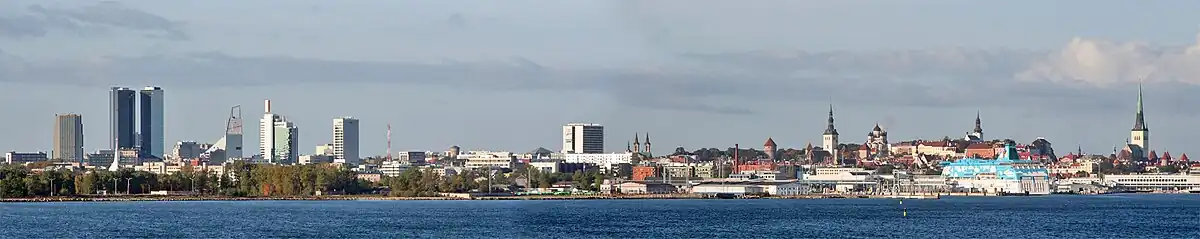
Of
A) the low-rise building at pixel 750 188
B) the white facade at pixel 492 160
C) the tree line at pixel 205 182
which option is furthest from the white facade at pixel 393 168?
the tree line at pixel 205 182

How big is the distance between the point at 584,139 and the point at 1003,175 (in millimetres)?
63172

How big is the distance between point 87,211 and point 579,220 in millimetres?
21366

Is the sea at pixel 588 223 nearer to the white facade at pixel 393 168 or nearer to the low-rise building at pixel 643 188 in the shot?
the low-rise building at pixel 643 188

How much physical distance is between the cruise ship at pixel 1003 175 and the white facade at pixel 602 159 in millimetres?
34671

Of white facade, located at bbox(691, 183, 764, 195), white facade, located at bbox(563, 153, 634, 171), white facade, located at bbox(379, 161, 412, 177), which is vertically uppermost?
white facade, located at bbox(563, 153, 634, 171)

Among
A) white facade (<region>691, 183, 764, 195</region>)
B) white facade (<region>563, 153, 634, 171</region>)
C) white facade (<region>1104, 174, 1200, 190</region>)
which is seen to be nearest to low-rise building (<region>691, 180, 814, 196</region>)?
white facade (<region>691, 183, 764, 195</region>)

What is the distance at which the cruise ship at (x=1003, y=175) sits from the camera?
5202 inches

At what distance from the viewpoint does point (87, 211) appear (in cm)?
7119

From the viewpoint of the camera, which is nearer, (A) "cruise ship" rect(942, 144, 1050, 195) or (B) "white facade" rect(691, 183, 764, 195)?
(B) "white facade" rect(691, 183, 764, 195)

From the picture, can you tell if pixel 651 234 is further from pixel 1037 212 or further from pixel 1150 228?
pixel 1037 212

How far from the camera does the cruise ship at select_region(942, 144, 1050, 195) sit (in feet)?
433

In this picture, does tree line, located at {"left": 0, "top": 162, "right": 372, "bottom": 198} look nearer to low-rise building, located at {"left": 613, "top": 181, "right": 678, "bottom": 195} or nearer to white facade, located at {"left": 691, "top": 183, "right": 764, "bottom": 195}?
low-rise building, located at {"left": 613, "top": 181, "right": 678, "bottom": 195}

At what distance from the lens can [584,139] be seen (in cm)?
18962

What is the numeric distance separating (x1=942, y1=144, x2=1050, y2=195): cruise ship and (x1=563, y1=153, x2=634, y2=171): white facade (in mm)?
34671
